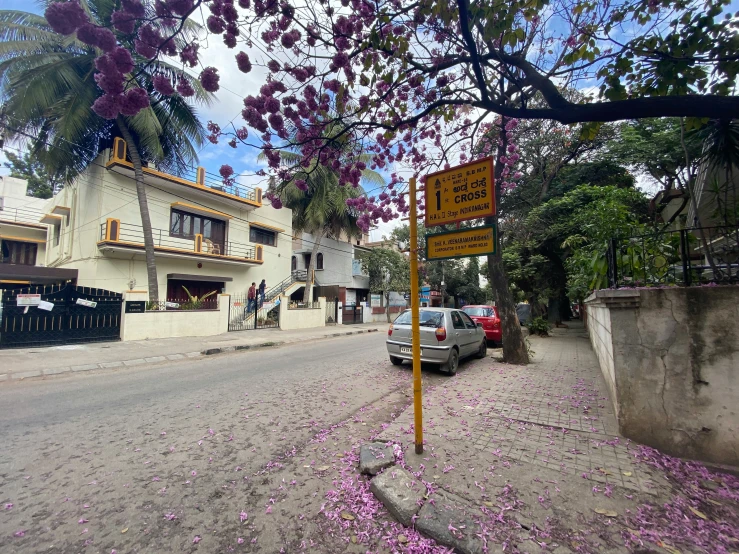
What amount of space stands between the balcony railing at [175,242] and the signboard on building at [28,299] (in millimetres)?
4702

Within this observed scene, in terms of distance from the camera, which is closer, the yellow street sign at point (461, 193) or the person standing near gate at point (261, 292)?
the yellow street sign at point (461, 193)

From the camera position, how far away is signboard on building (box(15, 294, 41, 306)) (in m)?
9.57

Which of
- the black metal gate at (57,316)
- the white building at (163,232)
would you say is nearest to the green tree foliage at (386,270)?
the white building at (163,232)

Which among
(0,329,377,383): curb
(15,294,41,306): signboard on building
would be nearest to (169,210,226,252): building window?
(15,294,41,306): signboard on building

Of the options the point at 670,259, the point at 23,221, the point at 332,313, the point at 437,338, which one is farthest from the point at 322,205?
the point at 670,259

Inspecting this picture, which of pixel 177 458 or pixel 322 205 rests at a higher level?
pixel 322 205

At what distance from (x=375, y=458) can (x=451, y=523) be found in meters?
1.02

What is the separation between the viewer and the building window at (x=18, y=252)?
68.1ft

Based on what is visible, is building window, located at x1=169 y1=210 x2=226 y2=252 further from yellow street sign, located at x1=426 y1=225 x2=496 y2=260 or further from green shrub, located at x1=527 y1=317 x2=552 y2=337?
yellow street sign, located at x1=426 y1=225 x2=496 y2=260

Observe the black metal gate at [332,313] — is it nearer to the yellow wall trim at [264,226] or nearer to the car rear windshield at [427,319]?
the yellow wall trim at [264,226]

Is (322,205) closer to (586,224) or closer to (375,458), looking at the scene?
(586,224)

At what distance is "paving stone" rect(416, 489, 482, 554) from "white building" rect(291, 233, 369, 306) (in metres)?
24.0

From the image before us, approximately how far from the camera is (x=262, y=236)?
22.1 metres

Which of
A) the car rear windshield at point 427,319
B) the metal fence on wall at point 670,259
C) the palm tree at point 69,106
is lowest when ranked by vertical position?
the car rear windshield at point 427,319
